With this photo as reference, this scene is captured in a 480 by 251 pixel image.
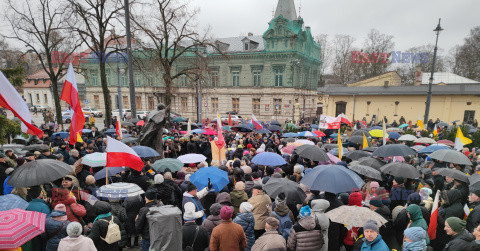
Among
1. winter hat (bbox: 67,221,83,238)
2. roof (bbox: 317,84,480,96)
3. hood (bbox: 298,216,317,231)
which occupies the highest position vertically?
roof (bbox: 317,84,480,96)

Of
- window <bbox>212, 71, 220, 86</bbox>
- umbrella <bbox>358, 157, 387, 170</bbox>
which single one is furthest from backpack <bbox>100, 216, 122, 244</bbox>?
window <bbox>212, 71, 220, 86</bbox>

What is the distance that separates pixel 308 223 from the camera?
3797mm

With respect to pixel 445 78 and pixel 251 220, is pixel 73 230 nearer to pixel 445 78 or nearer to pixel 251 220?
pixel 251 220

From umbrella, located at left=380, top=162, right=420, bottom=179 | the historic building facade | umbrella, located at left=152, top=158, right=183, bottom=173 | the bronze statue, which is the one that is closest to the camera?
umbrella, located at left=380, top=162, right=420, bottom=179

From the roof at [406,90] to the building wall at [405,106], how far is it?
0.50 m

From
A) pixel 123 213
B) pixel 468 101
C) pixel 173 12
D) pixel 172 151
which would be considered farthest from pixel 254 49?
pixel 123 213

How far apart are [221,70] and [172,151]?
1239 inches

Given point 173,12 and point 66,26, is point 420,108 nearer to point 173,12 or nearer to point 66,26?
point 173,12

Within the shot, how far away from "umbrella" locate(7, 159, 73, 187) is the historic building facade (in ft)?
104

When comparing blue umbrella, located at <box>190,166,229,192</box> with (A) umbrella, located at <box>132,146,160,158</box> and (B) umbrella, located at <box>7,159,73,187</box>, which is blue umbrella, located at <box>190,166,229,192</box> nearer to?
(A) umbrella, located at <box>132,146,160,158</box>

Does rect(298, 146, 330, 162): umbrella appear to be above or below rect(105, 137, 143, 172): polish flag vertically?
below

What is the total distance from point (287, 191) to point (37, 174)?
447 cm

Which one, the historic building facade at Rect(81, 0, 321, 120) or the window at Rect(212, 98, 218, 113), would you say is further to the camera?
the window at Rect(212, 98, 218, 113)

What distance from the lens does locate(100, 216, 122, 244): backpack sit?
4.04 m
